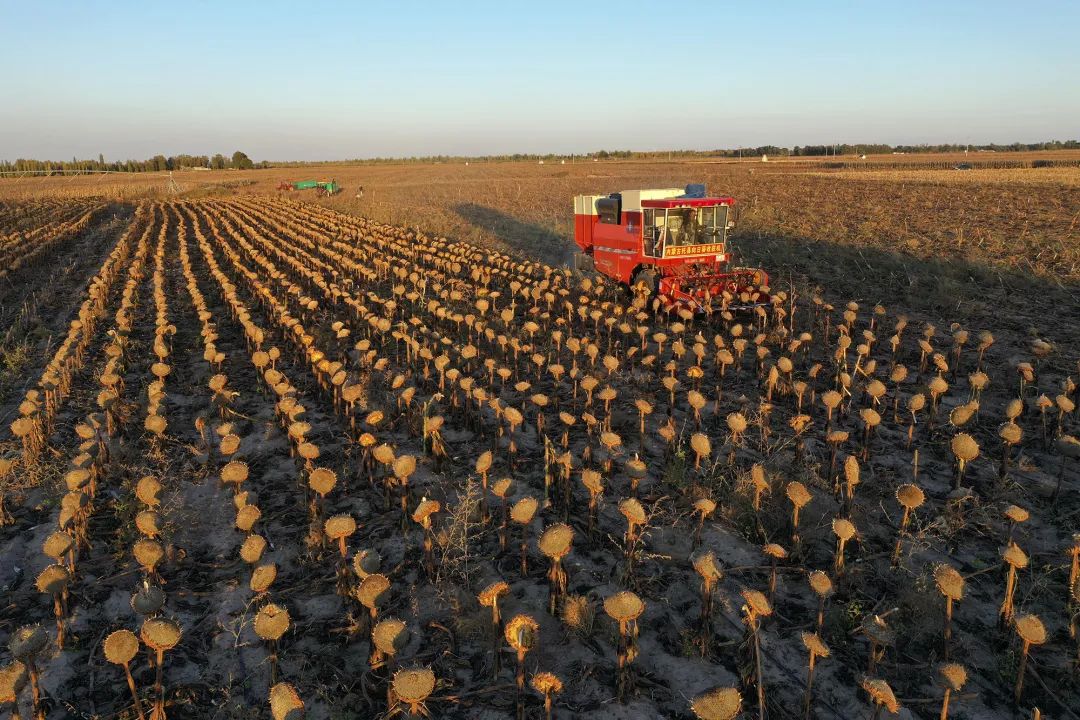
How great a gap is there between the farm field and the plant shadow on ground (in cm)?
11

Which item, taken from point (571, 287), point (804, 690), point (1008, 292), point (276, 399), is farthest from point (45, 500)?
point (1008, 292)

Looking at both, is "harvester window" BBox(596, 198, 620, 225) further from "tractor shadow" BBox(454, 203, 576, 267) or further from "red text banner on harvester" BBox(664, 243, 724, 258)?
"tractor shadow" BBox(454, 203, 576, 267)

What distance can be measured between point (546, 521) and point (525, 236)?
2068 centimetres

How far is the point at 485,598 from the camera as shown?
4094mm

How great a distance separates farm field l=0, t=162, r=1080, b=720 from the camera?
407 centimetres

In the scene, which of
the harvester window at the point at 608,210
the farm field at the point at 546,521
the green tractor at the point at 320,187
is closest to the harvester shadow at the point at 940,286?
the farm field at the point at 546,521

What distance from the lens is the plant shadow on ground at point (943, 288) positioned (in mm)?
11406

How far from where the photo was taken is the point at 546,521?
6043 millimetres

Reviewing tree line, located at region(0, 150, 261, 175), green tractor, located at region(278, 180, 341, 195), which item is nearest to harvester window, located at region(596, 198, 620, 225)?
green tractor, located at region(278, 180, 341, 195)

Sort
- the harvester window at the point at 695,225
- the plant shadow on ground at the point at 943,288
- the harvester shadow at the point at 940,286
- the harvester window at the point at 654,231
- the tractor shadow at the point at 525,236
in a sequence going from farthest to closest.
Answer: the tractor shadow at the point at 525,236 < the harvester window at the point at 695,225 < the harvester window at the point at 654,231 < the harvester shadow at the point at 940,286 < the plant shadow on ground at the point at 943,288

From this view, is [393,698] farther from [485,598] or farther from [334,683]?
[485,598]

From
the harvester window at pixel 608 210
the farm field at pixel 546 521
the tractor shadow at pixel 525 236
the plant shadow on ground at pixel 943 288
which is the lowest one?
the farm field at pixel 546 521

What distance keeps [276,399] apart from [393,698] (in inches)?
243

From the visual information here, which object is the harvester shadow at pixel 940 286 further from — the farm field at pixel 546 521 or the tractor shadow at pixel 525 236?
the tractor shadow at pixel 525 236
